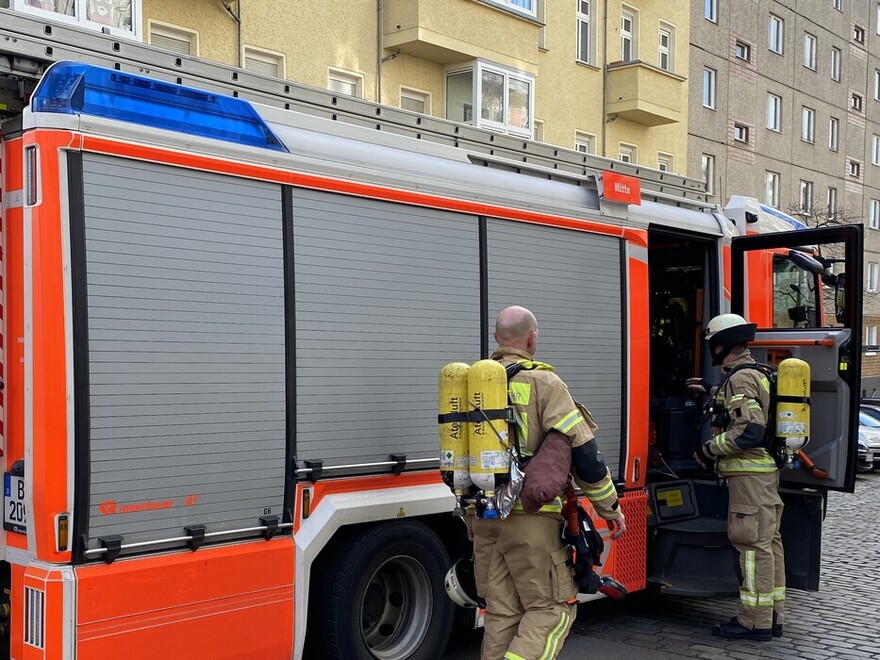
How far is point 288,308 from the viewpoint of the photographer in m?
4.66

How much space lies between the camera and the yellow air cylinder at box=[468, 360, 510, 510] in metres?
4.20

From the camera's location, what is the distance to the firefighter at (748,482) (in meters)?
6.27

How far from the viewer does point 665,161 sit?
80.5 ft

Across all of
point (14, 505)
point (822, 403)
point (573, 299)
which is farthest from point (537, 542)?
point (822, 403)

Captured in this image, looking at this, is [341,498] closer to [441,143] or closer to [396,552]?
[396,552]

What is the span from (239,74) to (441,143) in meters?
1.36

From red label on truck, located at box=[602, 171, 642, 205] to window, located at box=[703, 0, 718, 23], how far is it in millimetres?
23481

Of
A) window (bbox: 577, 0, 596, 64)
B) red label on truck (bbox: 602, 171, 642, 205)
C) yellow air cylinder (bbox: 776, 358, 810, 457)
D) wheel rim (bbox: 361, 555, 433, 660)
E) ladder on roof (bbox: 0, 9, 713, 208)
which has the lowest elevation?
wheel rim (bbox: 361, 555, 433, 660)

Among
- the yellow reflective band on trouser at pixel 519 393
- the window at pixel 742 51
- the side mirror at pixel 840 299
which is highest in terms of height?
the window at pixel 742 51

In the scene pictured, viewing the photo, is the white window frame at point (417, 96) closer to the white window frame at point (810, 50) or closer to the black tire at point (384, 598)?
the black tire at point (384, 598)

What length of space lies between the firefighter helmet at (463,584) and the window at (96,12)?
7.86 metres

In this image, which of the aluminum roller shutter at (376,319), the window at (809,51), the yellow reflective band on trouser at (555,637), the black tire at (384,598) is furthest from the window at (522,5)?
the window at (809,51)

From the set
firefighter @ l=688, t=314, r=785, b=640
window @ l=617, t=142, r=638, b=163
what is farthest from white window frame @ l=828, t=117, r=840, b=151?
firefighter @ l=688, t=314, r=785, b=640

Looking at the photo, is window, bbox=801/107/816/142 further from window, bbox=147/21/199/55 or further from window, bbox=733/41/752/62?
window, bbox=147/21/199/55
